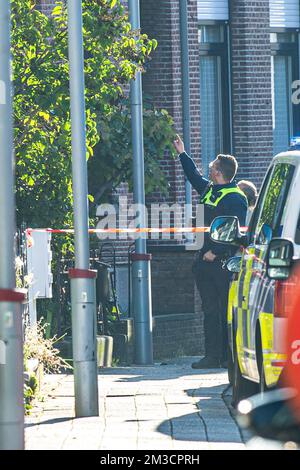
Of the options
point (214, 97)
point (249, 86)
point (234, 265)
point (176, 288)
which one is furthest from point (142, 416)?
A: point (214, 97)

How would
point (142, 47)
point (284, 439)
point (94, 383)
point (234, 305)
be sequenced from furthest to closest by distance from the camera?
point (142, 47) → point (234, 305) → point (94, 383) → point (284, 439)

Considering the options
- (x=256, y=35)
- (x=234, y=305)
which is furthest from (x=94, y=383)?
(x=256, y=35)

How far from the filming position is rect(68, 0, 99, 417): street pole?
10156mm

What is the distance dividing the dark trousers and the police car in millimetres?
2996

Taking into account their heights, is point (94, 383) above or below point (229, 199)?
below

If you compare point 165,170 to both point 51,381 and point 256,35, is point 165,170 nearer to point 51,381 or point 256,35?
point 256,35

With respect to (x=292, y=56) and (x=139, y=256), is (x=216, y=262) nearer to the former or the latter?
(x=139, y=256)

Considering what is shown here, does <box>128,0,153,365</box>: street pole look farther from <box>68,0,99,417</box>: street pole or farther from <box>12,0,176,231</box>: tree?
<box>68,0,99,417</box>: street pole

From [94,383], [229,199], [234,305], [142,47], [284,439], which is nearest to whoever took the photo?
[284,439]

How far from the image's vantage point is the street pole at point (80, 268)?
1016 centimetres

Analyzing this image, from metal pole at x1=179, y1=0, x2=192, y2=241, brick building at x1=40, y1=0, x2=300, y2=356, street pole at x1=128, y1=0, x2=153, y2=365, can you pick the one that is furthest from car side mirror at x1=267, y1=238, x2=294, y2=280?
metal pole at x1=179, y1=0, x2=192, y2=241

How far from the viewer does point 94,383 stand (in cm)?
1020

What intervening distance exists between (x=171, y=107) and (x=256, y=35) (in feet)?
6.20

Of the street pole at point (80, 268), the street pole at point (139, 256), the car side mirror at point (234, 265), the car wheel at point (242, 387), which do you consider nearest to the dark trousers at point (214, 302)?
the street pole at point (139, 256)
